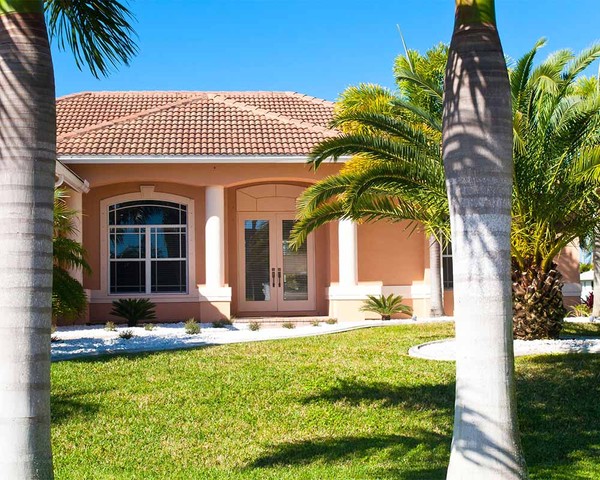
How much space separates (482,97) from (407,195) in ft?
22.4

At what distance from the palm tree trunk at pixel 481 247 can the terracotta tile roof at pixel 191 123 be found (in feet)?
43.5

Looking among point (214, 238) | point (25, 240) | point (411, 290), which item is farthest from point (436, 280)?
point (25, 240)

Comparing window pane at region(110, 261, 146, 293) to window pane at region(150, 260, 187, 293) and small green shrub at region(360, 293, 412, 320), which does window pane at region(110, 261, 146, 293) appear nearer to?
window pane at region(150, 260, 187, 293)

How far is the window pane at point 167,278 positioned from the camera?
1958cm

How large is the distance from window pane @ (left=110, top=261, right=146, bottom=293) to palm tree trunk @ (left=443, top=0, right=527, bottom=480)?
15.2m

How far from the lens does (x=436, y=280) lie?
19.0 meters

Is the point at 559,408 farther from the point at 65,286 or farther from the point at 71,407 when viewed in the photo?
the point at 65,286

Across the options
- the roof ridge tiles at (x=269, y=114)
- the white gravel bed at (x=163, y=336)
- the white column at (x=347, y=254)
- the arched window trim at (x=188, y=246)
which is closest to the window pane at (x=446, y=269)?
the white gravel bed at (x=163, y=336)

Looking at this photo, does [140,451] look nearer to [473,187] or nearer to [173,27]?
[473,187]

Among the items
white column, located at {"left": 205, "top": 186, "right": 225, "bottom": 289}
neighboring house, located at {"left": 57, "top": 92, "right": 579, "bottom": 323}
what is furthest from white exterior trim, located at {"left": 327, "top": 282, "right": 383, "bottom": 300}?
white column, located at {"left": 205, "top": 186, "right": 225, "bottom": 289}

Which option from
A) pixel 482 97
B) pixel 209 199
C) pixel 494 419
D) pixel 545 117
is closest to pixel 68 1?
pixel 482 97

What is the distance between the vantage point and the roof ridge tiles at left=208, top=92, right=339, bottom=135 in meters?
20.1

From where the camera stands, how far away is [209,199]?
18.9 meters

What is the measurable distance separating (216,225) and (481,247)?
14126 millimetres
